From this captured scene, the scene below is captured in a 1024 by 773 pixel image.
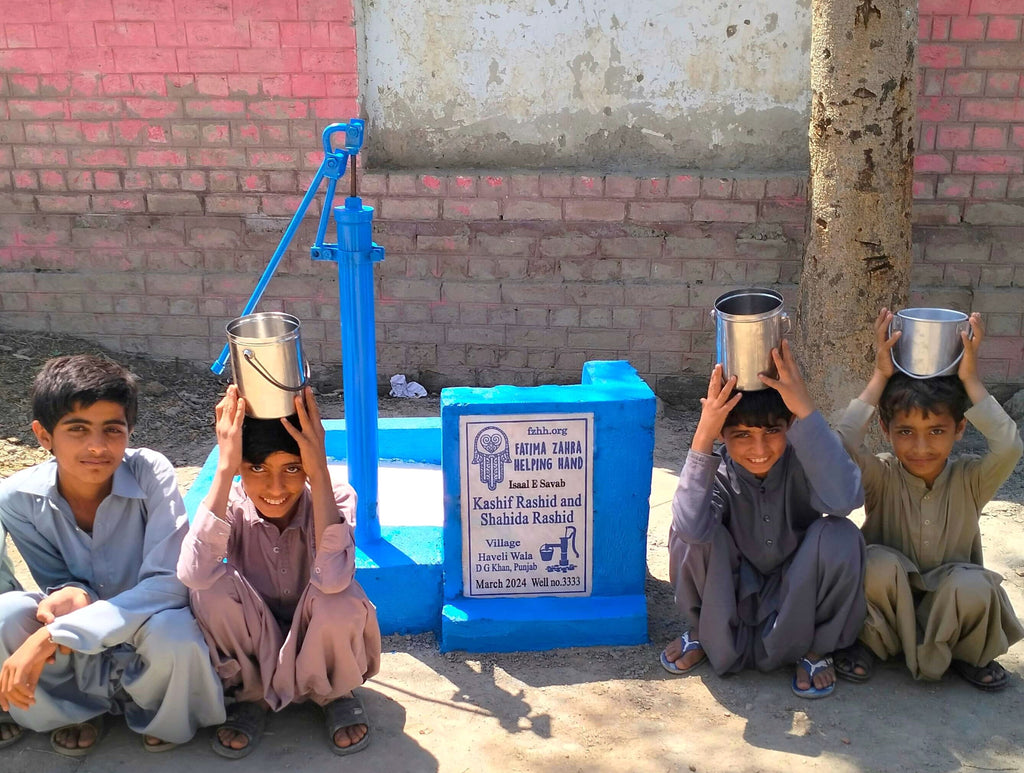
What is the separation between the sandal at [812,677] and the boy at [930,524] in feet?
0.25

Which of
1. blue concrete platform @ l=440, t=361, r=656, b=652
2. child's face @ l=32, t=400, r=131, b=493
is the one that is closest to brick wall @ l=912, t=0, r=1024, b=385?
blue concrete platform @ l=440, t=361, r=656, b=652

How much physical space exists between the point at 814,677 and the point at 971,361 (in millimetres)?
987

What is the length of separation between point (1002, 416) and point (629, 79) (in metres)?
3.13

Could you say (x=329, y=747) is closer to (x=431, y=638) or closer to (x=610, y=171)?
(x=431, y=638)

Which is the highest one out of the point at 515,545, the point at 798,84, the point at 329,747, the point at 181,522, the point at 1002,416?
the point at 798,84

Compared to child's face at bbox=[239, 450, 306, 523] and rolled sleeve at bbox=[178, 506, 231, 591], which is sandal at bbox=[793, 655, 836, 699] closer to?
child's face at bbox=[239, 450, 306, 523]

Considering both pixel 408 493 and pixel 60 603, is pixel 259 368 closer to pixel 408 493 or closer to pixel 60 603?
pixel 60 603

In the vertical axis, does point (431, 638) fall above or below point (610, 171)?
below

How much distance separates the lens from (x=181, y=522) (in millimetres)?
2799

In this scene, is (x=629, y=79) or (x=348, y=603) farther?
(x=629, y=79)

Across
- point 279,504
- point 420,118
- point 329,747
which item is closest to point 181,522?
point 279,504

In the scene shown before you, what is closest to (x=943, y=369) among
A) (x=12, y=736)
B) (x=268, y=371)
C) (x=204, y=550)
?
(x=268, y=371)

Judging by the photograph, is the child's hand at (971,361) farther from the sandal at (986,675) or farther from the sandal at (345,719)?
the sandal at (345,719)

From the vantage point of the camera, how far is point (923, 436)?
287 cm
